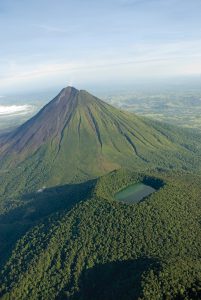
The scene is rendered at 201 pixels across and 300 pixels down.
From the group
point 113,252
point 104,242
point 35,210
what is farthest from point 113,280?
point 35,210

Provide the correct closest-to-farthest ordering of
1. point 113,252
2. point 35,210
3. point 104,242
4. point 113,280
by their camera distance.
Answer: point 113,280
point 113,252
point 104,242
point 35,210

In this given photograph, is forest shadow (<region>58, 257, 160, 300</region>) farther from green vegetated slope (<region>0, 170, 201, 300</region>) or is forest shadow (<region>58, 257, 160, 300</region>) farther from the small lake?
the small lake

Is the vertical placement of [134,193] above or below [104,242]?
above

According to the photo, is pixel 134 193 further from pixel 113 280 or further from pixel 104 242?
pixel 113 280

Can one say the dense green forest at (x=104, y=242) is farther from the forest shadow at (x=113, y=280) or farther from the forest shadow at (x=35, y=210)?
the forest shadow at (x=35, y=210)

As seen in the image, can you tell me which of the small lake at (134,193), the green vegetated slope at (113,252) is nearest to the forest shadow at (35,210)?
the green vegetated slope at (113,252)

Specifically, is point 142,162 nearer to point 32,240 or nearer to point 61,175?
point 61,175

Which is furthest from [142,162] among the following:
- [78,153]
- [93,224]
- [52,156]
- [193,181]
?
[93,224]
